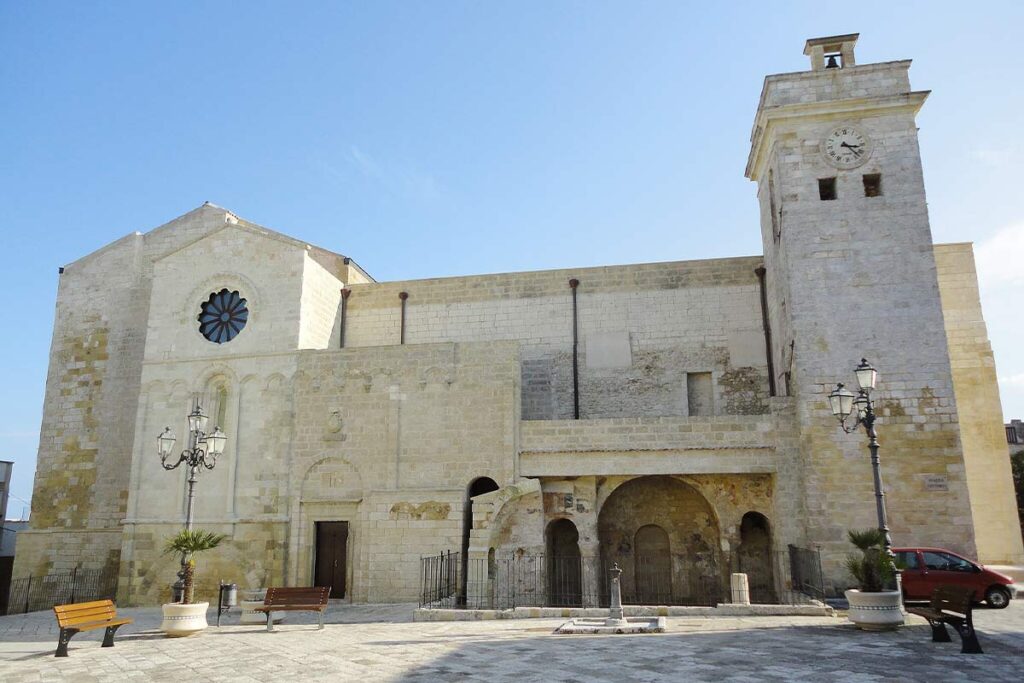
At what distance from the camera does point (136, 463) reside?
22.2 metres

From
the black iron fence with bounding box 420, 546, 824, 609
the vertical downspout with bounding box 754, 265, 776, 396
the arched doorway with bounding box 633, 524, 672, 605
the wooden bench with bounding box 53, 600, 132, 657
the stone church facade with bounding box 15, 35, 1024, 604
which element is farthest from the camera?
the vertical downspout with bounding box 754, 265, 776, 396

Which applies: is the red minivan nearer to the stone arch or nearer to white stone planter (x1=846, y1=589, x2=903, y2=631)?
white stone planter (x1=846, y1=589, x2=903, y2=631)

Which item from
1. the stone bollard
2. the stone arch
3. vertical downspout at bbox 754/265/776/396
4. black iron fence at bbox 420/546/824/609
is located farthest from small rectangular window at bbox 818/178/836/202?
the stone arch

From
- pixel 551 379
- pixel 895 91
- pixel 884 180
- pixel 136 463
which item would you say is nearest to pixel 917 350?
pixel 884 180

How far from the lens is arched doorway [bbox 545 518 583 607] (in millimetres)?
20562

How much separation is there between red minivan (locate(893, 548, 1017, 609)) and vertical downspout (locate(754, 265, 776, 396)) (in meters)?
7.04

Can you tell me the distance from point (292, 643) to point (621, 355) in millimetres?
12978

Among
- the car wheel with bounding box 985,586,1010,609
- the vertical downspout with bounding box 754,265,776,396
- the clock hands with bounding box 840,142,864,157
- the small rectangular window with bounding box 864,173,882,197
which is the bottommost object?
the car wheel with bounding box 985,586,1010,609

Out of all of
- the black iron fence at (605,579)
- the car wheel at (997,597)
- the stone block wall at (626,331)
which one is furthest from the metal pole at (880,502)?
the stone block wall at (626,331)

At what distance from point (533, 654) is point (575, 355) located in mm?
12945

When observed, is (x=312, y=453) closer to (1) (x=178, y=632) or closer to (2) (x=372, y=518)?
(2) (x=372, y=518)

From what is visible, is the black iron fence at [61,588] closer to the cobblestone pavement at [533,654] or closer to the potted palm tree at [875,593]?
the cobblestone pavement at [533,654]

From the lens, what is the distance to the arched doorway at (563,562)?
20.6m

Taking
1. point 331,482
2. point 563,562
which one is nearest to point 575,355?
point 563,562
